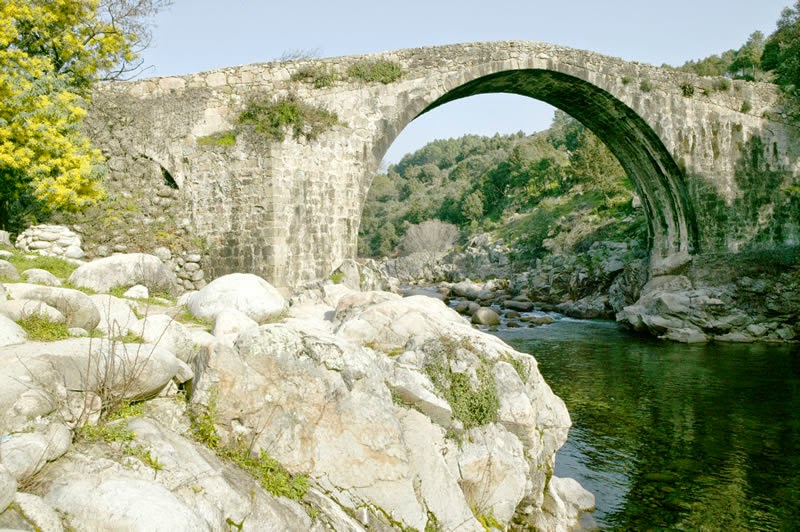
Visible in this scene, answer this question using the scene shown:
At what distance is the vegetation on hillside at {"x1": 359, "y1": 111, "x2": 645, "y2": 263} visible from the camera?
111ft

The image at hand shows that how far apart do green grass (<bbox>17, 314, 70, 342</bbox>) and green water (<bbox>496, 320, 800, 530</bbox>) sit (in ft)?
19.8

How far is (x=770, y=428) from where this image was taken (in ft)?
30.6

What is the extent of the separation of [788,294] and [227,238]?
682 inches

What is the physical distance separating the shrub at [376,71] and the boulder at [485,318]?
9572 millimetres

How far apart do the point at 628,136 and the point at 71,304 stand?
17820 mm

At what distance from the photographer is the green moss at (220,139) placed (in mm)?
12172

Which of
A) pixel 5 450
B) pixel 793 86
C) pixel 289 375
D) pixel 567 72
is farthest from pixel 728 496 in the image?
pixel 793 86

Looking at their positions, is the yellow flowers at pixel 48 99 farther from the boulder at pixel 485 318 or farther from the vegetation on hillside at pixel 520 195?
the vegetation on hillside at pixel 520 195

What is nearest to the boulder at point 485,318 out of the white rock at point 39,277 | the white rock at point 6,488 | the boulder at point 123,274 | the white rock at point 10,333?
the boulder at point 123,274

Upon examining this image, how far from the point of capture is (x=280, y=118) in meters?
12.3

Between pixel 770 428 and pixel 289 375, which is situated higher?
pixel 289 375

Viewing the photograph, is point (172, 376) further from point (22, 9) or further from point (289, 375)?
point (22, 9)

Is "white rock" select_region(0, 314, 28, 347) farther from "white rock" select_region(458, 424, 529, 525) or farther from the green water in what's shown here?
the green water

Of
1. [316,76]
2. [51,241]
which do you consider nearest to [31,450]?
[51,241]
